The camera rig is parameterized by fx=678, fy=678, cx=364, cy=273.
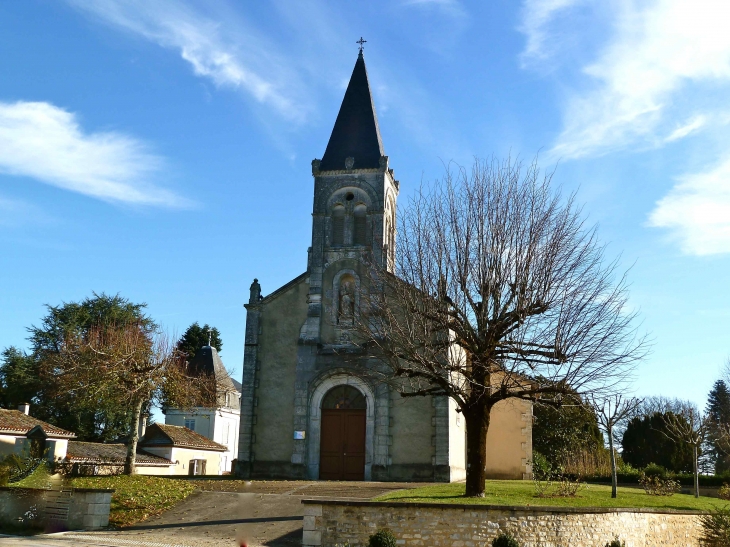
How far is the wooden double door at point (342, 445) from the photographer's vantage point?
2389 cm

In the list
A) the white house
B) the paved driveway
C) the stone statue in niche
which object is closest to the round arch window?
the stone statue in niche

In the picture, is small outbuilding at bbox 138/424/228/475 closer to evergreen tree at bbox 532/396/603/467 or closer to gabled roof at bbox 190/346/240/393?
gabled roof at bbox 190/346/240/393

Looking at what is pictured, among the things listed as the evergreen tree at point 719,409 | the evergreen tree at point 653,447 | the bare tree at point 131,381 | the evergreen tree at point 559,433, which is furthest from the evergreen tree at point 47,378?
the evergreen tree at point 719,409

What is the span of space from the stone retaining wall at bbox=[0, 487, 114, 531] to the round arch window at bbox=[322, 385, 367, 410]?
30.8 ft

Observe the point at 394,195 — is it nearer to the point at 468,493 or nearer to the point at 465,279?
the point at 465,279

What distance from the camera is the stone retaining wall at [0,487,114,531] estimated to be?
16234mm

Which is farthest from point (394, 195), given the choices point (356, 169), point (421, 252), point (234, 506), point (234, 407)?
point (234, 407)

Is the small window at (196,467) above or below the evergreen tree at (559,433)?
below

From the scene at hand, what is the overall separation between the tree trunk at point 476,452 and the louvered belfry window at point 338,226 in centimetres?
1117

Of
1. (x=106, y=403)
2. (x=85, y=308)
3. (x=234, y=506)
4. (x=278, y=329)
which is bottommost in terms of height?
(x=234, y=506)

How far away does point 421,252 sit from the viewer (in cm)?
1805

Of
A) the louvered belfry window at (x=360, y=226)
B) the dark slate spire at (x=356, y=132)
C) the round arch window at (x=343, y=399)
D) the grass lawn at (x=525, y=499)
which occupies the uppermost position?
the dark slate spire at (x=356, y=132)

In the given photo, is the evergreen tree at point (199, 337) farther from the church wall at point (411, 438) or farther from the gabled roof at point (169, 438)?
→ the church wall at point (411, 438)

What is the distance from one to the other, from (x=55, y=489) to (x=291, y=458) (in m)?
8.85
